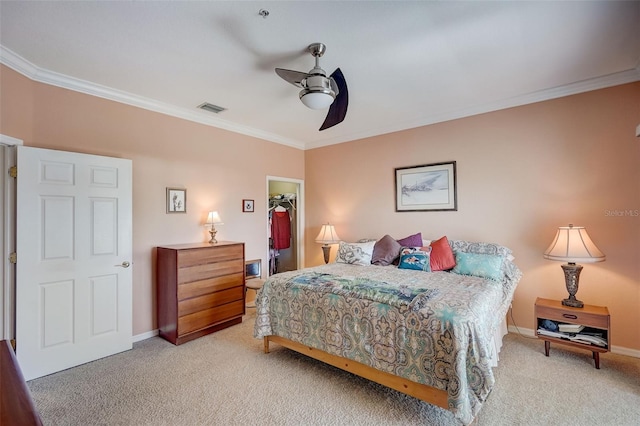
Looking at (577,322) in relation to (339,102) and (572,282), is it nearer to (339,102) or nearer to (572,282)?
(572,282)

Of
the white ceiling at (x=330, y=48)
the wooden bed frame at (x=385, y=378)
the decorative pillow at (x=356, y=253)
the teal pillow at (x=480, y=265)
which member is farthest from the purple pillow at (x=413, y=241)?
the wooden bed frame at (x=385, y=378)

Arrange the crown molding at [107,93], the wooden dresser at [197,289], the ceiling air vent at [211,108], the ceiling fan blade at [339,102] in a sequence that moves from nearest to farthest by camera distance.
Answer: the ceiling fan blade at [339,102]
the crown molding at [107,93]
the wooden dresser at [197,289]
the ceiling air vent at [211,108]

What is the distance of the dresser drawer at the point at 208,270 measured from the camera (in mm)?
3312

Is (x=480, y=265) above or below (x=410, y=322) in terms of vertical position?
above

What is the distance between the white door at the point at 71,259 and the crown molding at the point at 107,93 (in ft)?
2.32

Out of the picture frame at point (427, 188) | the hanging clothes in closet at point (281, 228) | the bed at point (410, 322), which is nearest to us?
the bed at point (410, 322)

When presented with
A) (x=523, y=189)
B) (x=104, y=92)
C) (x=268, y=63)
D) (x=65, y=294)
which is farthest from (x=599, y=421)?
(x=104, y=92)

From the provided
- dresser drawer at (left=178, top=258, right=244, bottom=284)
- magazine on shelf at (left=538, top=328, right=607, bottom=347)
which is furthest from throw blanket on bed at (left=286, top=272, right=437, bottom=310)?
magazine on shelf at (left=538, top=328, right=607, bottom=347)

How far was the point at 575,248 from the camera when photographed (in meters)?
2.80

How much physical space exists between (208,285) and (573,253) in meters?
3.83

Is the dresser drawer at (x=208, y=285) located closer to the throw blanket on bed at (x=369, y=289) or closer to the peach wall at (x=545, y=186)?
the throw blanket on bed at (x=369, y=289)

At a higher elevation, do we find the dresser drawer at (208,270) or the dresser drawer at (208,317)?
the dresser drawer at (208,270)

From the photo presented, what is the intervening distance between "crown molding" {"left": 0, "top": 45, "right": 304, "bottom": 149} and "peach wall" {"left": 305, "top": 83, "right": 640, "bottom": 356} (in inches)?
96.7

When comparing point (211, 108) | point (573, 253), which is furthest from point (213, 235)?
point (573, 253)
